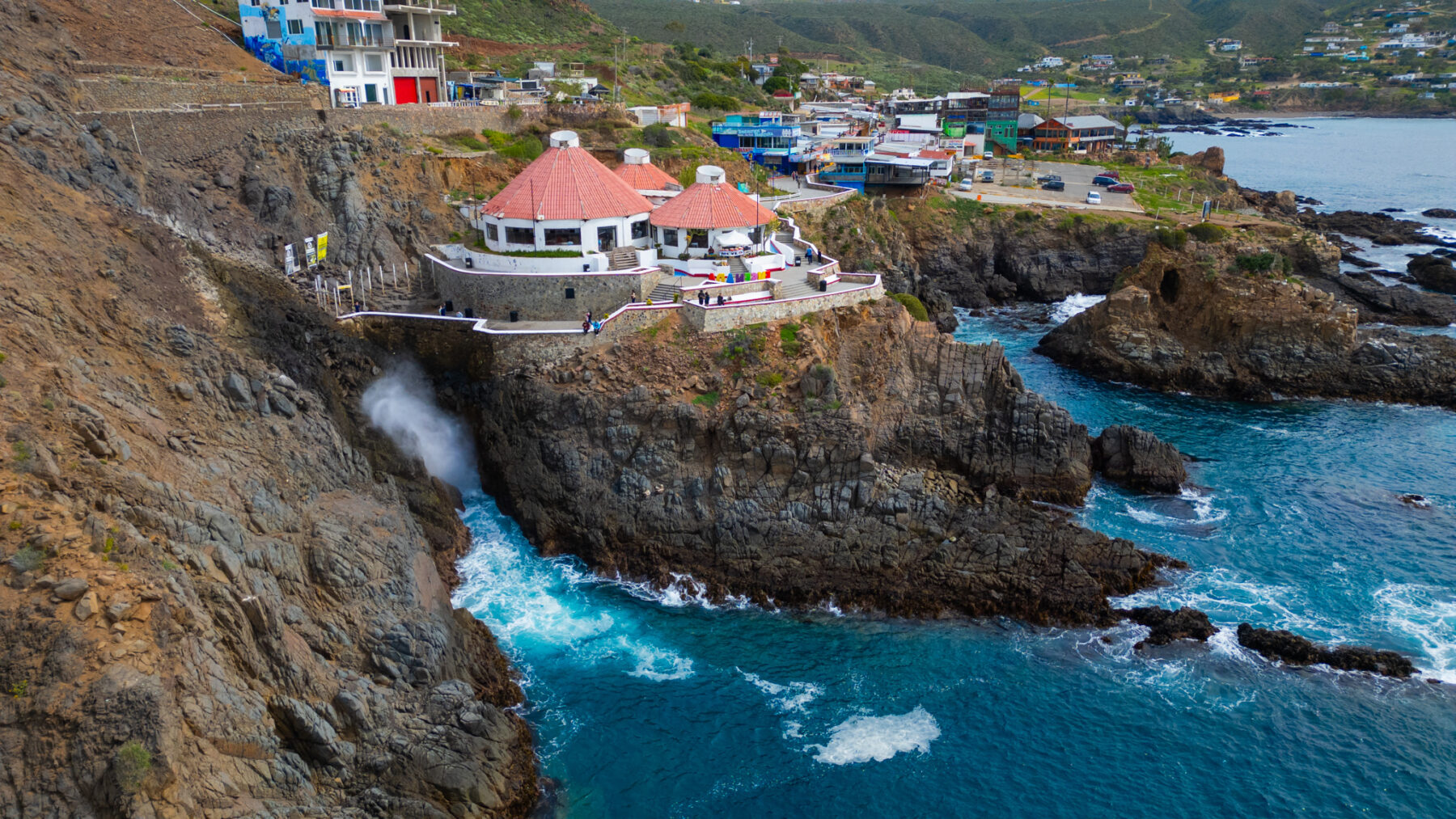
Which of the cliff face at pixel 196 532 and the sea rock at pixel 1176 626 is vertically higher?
the cliff face at pixel 196 532

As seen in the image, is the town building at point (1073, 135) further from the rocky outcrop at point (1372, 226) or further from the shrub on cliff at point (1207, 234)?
the shrub on cliff at point (1207, 234)

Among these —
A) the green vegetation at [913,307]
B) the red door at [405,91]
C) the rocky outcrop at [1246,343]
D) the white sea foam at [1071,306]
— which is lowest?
Answer: the white sea foam at [1071,306]

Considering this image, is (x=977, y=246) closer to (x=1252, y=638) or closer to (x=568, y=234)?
(x=568, y=234)

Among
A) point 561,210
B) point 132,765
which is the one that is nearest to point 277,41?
point 561,210

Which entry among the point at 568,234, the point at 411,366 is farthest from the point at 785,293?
the point at 411,366

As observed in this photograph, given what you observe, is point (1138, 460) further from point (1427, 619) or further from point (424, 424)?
point (424, 424)

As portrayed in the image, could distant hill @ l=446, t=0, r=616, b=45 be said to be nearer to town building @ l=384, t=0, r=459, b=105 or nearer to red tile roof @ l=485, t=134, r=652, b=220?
town building @ l=384, t=0, r=459, b=105

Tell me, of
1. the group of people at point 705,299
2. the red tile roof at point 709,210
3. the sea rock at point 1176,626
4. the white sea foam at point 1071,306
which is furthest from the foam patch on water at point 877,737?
the white sea foam at point 1071,306

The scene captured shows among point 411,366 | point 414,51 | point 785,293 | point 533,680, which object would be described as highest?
point 414,51
